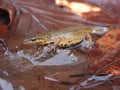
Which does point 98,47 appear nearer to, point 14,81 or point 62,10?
point 14,81

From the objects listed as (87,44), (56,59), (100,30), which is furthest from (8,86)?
(100,30)

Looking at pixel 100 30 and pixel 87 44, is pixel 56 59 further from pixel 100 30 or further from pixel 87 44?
pixel 100 30

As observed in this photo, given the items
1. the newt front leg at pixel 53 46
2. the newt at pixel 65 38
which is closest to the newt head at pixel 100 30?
the newt at pixel 65 38

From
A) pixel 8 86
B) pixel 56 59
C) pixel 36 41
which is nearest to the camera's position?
pixel 8 86

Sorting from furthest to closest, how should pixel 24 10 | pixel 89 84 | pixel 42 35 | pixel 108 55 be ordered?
pixel 24 10 → pixel 42 35 → pixel 108 55 → pixel 89 84

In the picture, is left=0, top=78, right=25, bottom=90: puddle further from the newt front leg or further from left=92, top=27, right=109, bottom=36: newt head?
left=92, top=27, right=109, bottom=36: newt head

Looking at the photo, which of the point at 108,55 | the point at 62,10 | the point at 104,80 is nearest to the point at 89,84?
the point at 104,80

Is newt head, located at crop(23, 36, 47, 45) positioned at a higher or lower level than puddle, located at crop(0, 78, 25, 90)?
higher

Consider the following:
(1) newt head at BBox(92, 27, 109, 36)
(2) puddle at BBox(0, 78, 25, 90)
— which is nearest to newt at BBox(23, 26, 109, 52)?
(1) newt head at BBox(92, 27, 109, 36)
